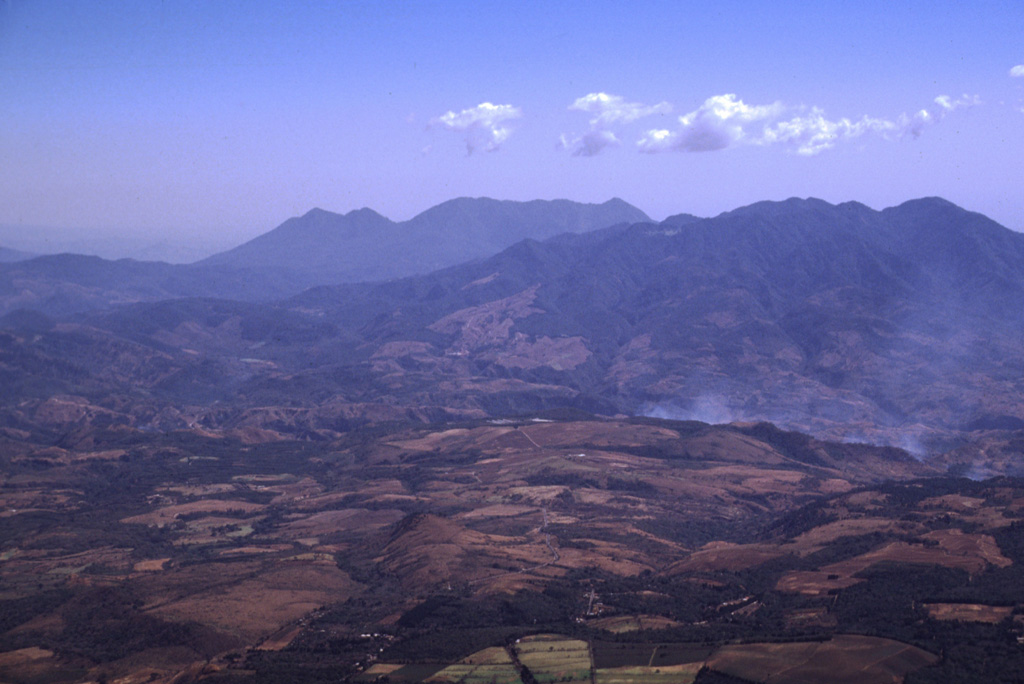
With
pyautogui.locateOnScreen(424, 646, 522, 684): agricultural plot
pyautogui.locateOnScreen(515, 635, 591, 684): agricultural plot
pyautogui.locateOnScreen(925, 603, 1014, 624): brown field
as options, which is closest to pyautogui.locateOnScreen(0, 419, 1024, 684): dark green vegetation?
pyautogui.locateOnScreen(925, 603, 1014, 624): brown field

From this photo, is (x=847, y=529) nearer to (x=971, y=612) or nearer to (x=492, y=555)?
(x=971, y=612)

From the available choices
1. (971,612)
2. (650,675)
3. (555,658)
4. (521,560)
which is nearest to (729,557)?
(521,560)

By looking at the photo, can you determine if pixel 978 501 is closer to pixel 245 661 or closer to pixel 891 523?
pixel 891 523

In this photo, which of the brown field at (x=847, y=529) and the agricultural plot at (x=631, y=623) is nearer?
the agricultural plot at (x=631, y=623)

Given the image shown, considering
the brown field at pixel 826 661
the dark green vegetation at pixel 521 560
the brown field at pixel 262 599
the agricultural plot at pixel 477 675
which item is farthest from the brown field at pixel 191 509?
the brown field at pixel 826 661

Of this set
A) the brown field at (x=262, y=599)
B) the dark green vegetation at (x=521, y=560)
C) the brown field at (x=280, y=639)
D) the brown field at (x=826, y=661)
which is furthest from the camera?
the brown field at (x=262, y=599)

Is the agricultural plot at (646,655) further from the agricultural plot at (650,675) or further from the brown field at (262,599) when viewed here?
the brown field at (262,599)

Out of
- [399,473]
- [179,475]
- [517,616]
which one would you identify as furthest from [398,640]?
[179,475]
